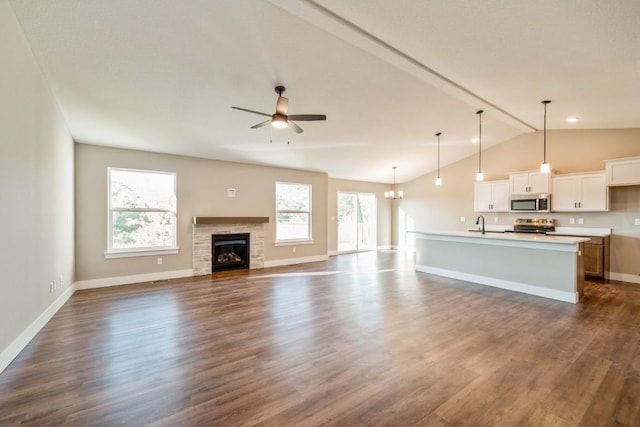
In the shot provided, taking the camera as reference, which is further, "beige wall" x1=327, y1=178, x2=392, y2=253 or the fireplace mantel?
"beige wall" x1=327, y1=178, x2=392, y2=253

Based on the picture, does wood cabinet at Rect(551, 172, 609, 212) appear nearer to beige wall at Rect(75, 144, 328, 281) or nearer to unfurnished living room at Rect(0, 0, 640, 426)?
unfurnished living room at Rect(0, 0, 640, 426)

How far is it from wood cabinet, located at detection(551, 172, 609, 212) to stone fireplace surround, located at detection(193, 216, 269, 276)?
21.3 ft

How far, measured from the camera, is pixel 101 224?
5.20m

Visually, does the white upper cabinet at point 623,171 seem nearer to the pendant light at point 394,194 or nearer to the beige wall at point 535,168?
the beige wall at point 535,168

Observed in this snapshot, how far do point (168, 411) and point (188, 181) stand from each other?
495 centimetres

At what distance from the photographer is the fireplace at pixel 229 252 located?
645cm

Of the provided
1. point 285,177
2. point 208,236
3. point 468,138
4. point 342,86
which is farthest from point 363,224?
point 342,86

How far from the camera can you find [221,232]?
6438mm

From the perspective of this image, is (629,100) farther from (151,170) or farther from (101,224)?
(101,224)

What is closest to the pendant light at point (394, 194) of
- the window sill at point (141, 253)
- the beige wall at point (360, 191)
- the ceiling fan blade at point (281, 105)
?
A: the beige wall at point (360, 191)

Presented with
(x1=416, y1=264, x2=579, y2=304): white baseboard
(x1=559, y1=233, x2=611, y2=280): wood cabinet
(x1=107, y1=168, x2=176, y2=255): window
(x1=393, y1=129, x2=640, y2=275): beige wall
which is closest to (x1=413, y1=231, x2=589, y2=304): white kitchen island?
(x1=416, y1=264, x2=579, y2=304): white baseboard

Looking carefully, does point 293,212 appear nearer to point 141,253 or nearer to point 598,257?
point 141,253

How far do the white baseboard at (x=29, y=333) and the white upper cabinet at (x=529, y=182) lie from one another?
869 cm

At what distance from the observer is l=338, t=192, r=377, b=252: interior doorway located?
9617 millimetres
